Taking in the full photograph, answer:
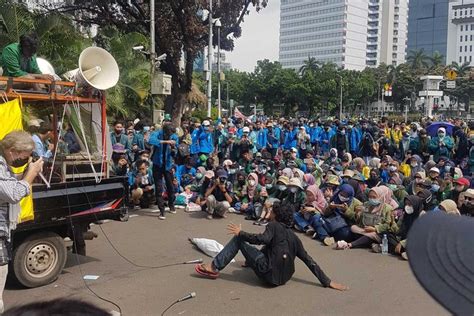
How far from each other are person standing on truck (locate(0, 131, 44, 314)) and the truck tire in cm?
165

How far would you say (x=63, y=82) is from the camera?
5.69m

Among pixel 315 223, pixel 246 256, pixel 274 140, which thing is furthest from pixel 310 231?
pixel 274 140

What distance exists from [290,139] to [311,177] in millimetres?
6045

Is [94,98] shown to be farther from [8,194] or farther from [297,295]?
[297,295]

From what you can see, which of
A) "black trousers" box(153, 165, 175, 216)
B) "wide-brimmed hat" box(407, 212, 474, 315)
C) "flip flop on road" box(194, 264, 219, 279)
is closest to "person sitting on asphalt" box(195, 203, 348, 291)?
"flip flop on road" box(194, 264, 219, 279)

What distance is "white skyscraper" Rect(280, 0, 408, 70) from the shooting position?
12706cm

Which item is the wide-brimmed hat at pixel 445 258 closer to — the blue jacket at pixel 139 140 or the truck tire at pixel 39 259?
the truck tire at pixel 39 259

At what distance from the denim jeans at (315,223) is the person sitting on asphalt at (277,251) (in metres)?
2.14

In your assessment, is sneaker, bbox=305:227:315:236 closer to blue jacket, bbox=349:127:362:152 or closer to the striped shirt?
the striped shirt

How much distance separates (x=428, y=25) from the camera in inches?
5802

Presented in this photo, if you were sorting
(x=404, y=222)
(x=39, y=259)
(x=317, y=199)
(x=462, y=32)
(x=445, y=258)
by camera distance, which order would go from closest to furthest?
(x=445, y=258) < (x=39, y=259) < (x=404, y=222) < (x=317, y=199) < (x=462, y=32)

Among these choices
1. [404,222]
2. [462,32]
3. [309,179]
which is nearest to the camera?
[404,222]

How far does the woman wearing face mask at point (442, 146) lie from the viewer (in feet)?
40.4

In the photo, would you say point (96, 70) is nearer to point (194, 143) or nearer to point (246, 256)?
point (246, 256)
